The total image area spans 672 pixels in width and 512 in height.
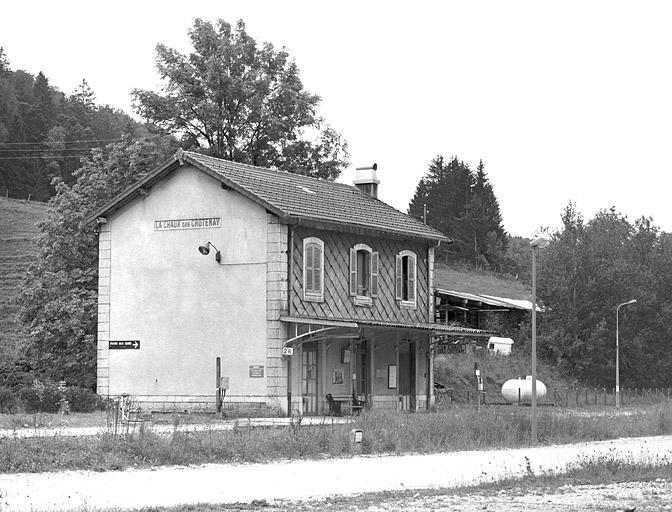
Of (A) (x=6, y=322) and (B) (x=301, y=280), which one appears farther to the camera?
(A) (x=6, y=322)

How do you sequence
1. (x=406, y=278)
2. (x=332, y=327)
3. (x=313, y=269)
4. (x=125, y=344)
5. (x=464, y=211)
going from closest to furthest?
(x=332, y=327) < (x=313, y=269) < (x=125, y=344) < (x=406, y=278) < (x=464, y=211)

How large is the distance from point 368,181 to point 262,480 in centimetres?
3053

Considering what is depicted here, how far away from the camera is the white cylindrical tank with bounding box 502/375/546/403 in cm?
5103

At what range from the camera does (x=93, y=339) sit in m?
45.9

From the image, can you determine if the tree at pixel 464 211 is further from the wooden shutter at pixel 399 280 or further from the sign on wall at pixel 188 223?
the sign on wall at pixel 188 223

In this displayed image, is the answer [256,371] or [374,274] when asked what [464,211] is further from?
[256,371]

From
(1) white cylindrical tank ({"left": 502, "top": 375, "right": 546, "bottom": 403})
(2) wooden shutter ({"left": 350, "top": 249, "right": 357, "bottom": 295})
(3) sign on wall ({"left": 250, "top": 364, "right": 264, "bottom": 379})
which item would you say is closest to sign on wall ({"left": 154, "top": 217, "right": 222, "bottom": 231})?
(3) sign on wall ({"left": 250, "top": 364, "right": 264, "bottom": 379})

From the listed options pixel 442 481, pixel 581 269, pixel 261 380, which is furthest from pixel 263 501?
pixel 581 269

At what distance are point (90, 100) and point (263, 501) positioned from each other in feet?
359

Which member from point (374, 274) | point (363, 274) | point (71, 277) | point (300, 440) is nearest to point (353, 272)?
point (363, 274)

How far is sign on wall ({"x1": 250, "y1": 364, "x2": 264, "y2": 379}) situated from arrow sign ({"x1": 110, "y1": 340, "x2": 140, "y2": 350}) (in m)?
4.27

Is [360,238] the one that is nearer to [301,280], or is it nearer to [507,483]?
[301,280]

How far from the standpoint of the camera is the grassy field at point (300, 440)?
2109cm

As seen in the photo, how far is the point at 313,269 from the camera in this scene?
39.8 metres
